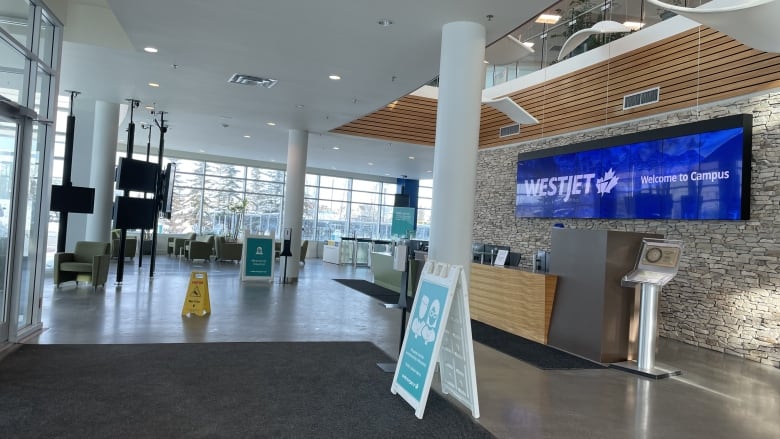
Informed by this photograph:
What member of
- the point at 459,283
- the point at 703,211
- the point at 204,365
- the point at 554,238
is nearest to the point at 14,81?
the point at 204,365

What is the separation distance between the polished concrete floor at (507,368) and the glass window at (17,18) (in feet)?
10.3

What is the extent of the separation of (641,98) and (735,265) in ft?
9.60

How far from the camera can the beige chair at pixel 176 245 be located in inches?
709

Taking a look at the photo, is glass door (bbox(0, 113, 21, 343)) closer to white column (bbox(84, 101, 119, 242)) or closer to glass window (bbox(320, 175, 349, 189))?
white column (bbox(84, 101, 119, 242))

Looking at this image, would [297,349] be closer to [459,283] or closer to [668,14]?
[459,283]

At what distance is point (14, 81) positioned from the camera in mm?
5207

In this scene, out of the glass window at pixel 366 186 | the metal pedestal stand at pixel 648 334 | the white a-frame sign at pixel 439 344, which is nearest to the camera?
the white a-frame sign at pixel 439 344

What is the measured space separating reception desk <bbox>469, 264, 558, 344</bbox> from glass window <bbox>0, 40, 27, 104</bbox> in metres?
6.24

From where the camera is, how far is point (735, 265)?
6688 mm

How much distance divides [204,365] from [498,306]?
451 centimetres

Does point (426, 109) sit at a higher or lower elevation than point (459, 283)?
higher

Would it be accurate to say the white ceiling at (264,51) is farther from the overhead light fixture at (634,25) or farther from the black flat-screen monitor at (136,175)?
the overhead light fixture at (634,25)

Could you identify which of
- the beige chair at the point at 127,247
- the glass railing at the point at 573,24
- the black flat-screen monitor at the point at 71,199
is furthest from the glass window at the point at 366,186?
the black flat-screen monitor at the point at 71,199

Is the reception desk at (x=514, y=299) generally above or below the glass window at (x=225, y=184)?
below
